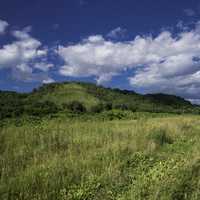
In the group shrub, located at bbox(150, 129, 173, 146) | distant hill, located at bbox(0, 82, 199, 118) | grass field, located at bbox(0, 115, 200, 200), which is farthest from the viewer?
distant hill, located at bbox(0, 82, 199, 118)

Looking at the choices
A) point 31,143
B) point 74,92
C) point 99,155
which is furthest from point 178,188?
point 74,92

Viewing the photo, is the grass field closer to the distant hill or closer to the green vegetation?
the green vegetation

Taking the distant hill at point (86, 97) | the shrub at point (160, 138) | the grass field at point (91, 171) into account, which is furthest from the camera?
the distant hill at point (86, 97)

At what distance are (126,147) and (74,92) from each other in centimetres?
9877

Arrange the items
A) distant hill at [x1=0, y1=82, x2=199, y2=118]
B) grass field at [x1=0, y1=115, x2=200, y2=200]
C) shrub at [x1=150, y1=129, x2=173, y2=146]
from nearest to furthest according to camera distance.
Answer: grass field at [x1=0, y1=115, x2=200, y2=200]
shrub at [x1=150, y1=129, x2=173, y2=146]
distant hill at [x1=0, y1=82, x2=199, y2=118]

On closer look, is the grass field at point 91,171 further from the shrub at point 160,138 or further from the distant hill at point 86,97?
the distant hill at point 86,97

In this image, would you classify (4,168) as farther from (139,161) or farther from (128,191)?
(139,161)

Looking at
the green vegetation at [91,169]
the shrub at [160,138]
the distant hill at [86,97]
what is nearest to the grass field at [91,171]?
the green vegetation at [91,169]

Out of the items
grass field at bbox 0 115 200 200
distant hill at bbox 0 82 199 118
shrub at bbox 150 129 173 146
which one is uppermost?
distant hill at bbox 0 82 199 118

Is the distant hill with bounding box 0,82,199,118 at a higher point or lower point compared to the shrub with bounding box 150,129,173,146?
higher

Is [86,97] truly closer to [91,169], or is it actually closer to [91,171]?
[91,169]

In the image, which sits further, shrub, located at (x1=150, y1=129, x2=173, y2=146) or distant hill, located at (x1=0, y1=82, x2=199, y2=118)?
distant hill, located at (x1=0, y1=82, x2=199, y2=118)

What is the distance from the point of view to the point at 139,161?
7.51 m

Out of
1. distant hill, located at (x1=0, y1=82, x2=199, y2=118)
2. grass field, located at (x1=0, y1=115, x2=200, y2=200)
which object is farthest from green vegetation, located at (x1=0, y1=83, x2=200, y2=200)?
distant hill, located at (x1=0, y1=82, x2=199, y2=118)
